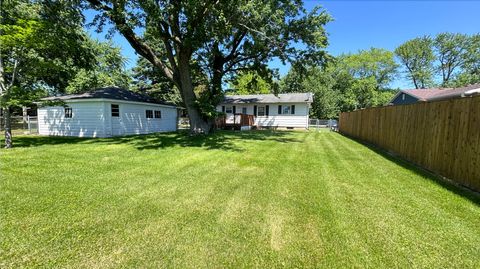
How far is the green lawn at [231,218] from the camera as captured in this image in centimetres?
254

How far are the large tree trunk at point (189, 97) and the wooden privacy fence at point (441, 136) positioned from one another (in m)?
9.11

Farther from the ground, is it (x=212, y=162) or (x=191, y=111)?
(x=191, y=111)

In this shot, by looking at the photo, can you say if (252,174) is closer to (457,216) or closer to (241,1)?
(457,216)

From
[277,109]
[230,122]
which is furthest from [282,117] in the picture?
[230,122]

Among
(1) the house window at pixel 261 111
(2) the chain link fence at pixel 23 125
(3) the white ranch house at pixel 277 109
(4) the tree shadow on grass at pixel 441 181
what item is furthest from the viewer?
(1) the house window at pixel 261 111

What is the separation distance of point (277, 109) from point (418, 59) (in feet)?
98.1

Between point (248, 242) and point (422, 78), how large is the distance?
1827 inches

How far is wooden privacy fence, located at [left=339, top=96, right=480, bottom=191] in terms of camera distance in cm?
455

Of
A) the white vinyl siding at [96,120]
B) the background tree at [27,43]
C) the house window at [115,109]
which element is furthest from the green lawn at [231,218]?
the house window at [115,109]

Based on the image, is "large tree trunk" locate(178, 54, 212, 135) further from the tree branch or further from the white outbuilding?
the white outbuilding

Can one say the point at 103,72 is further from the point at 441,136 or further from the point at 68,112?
the point at 441,136

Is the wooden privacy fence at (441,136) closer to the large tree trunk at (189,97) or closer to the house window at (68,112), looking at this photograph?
the large tree trunk at (189,97)

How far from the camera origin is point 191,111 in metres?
13.4

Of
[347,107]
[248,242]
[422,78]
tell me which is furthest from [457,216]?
[422,78]
